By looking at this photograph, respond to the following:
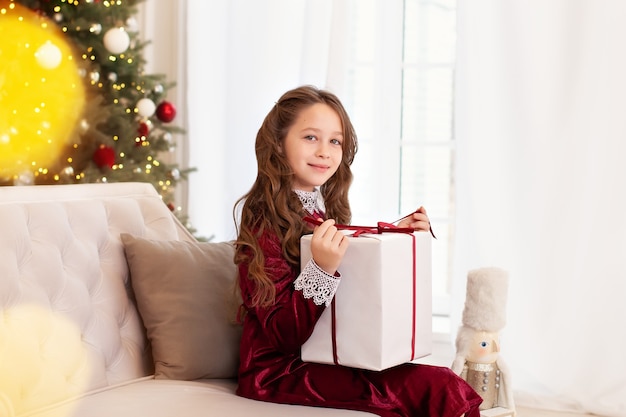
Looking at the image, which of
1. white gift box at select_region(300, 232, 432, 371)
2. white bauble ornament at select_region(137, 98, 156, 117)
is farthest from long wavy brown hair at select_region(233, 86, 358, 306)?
white bauble ornament at select_region(137, 98, 156, 117)

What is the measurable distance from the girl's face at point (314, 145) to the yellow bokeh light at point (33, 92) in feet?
5.17

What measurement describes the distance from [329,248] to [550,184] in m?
1.98

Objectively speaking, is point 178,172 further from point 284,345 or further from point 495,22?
point 284,345

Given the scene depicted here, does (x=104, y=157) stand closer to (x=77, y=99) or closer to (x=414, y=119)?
(x=77, y=99)

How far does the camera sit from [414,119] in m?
3.90

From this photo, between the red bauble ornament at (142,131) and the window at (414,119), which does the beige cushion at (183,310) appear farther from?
the window at (414,119)

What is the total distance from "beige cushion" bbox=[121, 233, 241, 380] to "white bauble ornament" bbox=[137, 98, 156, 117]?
1695mm

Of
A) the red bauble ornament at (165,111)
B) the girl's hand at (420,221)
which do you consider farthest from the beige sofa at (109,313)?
the red bauble ornament at (165,111)

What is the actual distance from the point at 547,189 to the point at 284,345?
6.38ft

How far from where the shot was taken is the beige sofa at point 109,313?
175 cm

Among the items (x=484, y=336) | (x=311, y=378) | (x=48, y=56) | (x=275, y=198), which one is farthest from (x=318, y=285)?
(x=48, y=56)

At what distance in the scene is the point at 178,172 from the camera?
3.90 metres

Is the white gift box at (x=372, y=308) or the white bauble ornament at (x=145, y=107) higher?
the white bauble ornament at (x=145, y=107)

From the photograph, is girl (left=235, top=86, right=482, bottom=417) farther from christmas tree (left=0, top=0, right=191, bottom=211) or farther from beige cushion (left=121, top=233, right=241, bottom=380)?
christmas tree (left=0, top=0, right=191, bottom=211)
